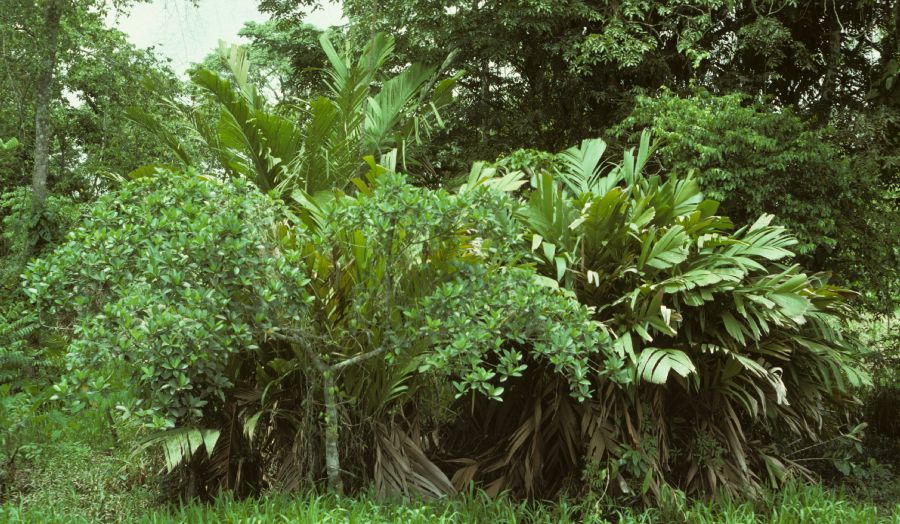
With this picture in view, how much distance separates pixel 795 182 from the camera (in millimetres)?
7969

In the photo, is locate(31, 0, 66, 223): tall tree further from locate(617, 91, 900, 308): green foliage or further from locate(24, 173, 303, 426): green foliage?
locate(617, 91, 900, 308): green foliage

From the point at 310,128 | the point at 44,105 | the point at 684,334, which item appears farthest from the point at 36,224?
the point at 684,334

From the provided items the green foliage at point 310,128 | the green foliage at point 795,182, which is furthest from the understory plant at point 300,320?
the green foliage at point 795,182

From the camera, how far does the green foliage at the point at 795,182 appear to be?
7.71 meters

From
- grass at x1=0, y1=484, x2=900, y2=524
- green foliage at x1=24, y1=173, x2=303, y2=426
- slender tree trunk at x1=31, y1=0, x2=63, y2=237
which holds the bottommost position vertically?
grass at x1=0, y1=484, x2=900, y2=524

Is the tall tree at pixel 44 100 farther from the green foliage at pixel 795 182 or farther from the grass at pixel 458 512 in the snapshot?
the green foliage at pixel 795 182

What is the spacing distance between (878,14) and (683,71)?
102 inches

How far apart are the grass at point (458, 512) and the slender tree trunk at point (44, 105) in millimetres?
5403

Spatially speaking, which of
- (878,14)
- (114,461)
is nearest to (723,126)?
(878,14)

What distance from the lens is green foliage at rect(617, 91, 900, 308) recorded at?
25.3 feet

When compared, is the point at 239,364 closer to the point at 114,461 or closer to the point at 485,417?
the point at 114,461

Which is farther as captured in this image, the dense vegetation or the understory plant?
the dense vegetation

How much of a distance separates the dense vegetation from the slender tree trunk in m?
0.06

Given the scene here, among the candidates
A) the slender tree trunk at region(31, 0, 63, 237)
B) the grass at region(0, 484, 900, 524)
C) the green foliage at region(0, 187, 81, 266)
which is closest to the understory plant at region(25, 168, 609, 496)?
the grass at region(0, 484, 900, 524)
